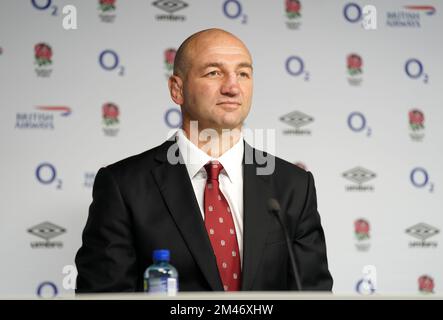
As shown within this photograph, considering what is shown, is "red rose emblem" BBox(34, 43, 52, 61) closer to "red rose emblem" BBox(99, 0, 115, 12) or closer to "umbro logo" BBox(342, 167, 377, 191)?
"red rose emblem" BBox(99, 0, 115, 12)

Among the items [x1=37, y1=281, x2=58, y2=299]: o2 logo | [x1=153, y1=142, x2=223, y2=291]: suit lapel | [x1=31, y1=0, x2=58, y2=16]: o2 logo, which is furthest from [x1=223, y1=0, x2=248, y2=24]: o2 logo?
[x1=37, y1=281, x2=58, y2=299]: o2 logo

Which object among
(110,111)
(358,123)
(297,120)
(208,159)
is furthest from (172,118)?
(208,159)

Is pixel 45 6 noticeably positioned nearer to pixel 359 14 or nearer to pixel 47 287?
pixel 47 287

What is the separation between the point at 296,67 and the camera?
3.83m

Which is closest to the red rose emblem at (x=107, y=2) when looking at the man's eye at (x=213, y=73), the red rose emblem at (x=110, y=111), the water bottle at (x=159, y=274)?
the red rose emblem at (x=110, y=111)

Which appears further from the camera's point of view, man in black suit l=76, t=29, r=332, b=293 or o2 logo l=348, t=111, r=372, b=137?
o2 logo l=348, t=111, r=372, b=137

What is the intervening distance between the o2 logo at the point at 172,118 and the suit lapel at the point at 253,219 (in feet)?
3.89

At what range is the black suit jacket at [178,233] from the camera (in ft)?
7.55

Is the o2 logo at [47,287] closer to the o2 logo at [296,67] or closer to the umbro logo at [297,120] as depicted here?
the umbro logo at [297,120]

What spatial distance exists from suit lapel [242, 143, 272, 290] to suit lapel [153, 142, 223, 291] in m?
0.11

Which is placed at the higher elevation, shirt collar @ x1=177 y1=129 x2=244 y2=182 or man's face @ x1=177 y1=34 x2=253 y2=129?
man's face @ x1=177 y1=34 x2=253 y2=129

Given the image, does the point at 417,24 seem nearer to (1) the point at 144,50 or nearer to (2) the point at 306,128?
(2) the point at 306,128

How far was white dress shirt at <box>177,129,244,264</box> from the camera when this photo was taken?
8.04 ft
